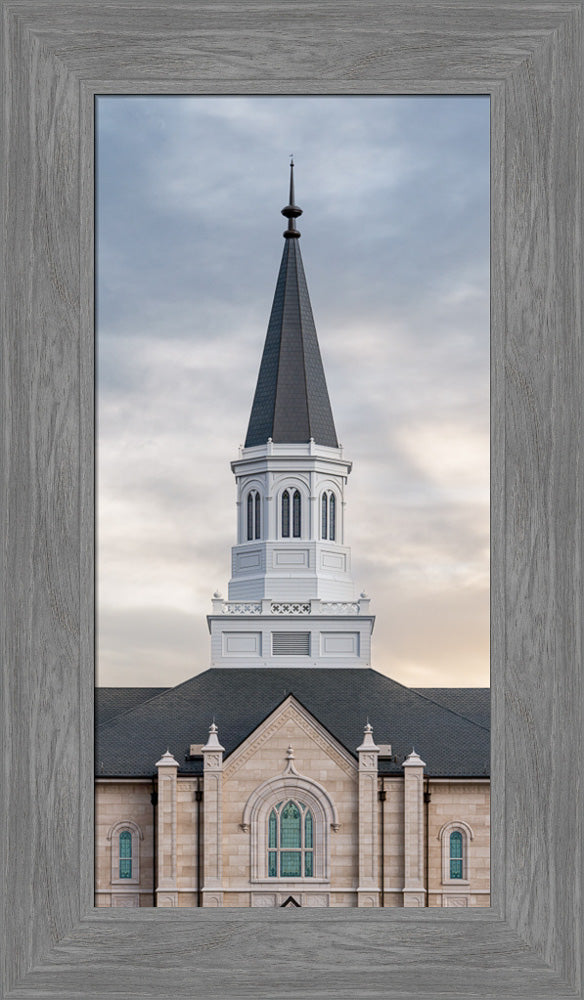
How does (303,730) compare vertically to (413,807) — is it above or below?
above

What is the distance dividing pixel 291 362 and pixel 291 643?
4934 mm

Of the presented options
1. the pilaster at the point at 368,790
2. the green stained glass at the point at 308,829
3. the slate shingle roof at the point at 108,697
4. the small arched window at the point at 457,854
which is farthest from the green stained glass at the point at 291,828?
the slate shingle roof at the point at 108,697

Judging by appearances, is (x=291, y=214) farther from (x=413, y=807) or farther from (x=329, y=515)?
(x=413, y=807)

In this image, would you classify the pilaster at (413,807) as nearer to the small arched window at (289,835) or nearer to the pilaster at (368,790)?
the pilaster at (368,790)

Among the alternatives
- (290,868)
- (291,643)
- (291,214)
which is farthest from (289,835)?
(291,214)

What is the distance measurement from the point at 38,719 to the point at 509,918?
0.95 meters

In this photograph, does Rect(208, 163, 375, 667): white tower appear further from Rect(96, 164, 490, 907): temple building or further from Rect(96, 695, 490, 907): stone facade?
Rect(96, 695, 490, 907): stone facade

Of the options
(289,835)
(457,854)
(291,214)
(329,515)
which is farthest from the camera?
(289,835)

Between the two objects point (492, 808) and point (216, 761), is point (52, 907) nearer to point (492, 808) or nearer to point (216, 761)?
point (492, 808)

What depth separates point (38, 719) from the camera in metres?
2.29

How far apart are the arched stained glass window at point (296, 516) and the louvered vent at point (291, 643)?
187 centimetres

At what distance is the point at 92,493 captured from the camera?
2352 millimetres

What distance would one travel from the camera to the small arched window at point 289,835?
34.5 feet

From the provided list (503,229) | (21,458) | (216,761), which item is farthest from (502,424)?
(216,761)
